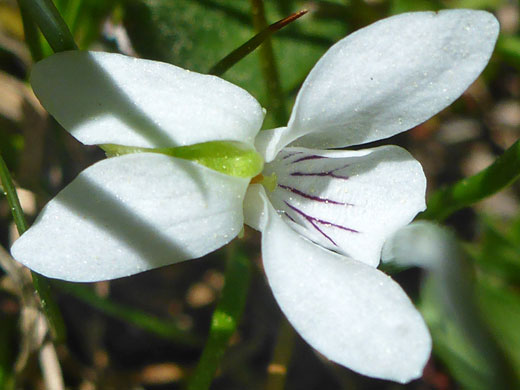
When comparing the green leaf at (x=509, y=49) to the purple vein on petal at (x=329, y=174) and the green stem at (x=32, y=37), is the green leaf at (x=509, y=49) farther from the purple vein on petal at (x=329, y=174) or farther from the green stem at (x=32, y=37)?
the green stem at (x=32, y=37)

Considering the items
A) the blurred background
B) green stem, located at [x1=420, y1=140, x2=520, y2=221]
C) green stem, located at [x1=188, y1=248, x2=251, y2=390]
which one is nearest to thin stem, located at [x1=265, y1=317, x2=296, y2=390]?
the blurred background

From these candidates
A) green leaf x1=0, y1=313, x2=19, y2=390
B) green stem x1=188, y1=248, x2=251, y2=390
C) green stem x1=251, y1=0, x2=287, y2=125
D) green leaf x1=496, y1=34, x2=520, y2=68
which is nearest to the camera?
green stem x1=188, y1=248, x2=251, y2=390

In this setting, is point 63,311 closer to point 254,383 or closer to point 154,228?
point 254,383

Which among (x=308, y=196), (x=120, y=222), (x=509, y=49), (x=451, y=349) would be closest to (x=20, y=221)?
(x=120, y=222)

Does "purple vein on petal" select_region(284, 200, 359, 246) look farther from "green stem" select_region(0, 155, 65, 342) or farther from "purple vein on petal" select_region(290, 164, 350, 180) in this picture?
"green stem" select_region(0, 155, 65, 342)

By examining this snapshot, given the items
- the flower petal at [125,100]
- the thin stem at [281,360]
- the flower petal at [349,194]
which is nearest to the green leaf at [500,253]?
the thin stem at [281,360]

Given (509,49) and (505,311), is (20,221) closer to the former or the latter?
(505,311)

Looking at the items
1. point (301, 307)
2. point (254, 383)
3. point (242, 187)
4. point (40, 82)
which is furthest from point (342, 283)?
point (254, 383)
